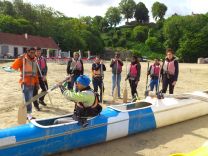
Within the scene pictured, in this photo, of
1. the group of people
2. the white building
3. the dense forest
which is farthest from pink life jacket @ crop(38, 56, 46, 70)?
the dense forest

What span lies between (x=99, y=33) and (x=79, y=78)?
197ft

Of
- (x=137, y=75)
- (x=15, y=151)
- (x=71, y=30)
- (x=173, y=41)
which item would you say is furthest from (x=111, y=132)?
(x=173, y=41)

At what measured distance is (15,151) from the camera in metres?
4.97

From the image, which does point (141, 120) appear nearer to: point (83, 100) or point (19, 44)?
point (83, 100)

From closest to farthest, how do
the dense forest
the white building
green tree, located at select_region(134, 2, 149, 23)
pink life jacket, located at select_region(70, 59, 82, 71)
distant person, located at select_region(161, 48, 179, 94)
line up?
1. distant person, located at select_region(161, 48, 179, 94)
2. pink life jacket, located at select_region(70, 59, 82, 71)
3. the white building
4. the dense forest
5. green tree, located at select_region(134, 2, 149, 23)

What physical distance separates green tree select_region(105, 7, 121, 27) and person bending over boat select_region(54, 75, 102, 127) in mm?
83877

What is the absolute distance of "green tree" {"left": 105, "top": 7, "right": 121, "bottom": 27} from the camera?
292ft

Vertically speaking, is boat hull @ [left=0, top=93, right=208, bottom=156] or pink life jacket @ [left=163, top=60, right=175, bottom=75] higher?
pink life jacket @ [left=163, top=60, right=175, bottom=75]

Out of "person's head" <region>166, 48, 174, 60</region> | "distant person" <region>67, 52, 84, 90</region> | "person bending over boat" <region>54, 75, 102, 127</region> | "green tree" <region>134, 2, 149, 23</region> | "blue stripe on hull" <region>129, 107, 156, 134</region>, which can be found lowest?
"blue stripe on hull" <region>129, 107, 156, 134</region>

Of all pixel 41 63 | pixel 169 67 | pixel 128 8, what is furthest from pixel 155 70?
pixel 128 8

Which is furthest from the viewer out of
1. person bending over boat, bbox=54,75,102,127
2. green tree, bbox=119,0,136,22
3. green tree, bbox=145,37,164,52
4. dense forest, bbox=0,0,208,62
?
green tree, bbox=119,0,136,22

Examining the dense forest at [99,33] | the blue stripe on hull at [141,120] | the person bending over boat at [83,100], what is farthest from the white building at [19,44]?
the person bending over boat at [83,100]

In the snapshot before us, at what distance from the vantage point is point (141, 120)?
6773 mm

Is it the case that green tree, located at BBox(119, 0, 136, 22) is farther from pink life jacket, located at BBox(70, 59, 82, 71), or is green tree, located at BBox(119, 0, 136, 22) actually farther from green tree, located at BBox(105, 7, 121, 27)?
pink life jacket, located at BBox(70, 59, 82, 71)
